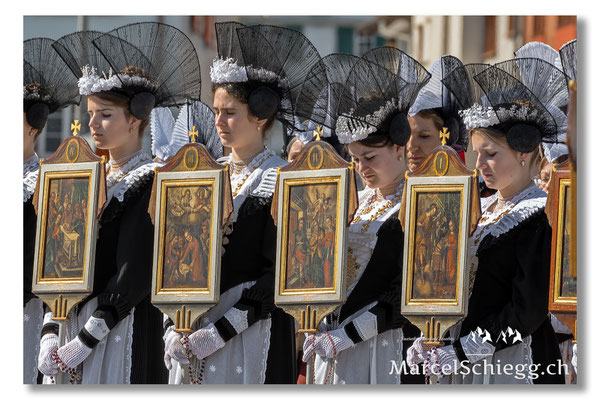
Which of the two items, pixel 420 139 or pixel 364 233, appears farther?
pixel 420 139

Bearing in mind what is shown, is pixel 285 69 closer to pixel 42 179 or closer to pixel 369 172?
pixel 369 172

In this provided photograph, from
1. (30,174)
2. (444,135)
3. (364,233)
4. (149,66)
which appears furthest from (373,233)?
(30,174)

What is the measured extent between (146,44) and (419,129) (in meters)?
1.09

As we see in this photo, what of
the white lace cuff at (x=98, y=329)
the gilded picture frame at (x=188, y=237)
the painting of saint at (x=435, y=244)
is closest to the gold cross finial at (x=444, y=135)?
the painting of saint at (x=435, y=244)

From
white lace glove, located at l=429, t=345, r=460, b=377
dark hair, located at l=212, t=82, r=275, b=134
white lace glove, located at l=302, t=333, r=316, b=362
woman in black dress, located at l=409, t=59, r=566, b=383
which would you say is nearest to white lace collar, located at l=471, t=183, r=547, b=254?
woman in black dress, located at l=409, t=59, r=566, b=383

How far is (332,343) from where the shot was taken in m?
6.29

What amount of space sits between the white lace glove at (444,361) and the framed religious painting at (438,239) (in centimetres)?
6

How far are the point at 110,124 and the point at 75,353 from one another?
894mm

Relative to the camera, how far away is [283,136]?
669 cm

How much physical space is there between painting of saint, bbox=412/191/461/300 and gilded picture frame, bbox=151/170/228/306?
74cm

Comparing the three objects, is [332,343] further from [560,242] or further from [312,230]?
[560,242]

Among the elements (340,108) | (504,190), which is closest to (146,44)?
(340,108)

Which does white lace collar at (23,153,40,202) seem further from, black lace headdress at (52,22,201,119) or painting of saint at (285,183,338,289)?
painting of saint at (285,183,338,289)

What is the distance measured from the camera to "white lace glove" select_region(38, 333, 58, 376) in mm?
6547
